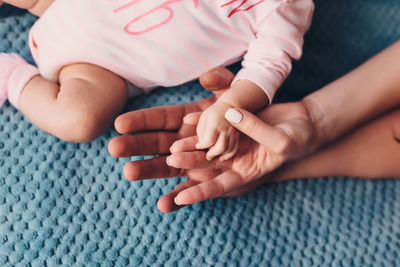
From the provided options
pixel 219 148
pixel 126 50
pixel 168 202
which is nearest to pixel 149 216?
pixel 168 202

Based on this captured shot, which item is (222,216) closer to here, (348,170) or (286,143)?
(286,143)

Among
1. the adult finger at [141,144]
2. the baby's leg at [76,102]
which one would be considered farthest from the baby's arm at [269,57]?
the baby's leg at [76,102]

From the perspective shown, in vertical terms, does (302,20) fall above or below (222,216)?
above

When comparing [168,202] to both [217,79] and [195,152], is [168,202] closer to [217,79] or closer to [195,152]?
[195,152]

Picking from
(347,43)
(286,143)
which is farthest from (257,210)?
(347,43)

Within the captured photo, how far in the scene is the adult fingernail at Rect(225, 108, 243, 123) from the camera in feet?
1.94

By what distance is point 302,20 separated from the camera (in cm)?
75

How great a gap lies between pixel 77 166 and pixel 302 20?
1.73 ft

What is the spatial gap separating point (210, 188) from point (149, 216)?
141 millimetres

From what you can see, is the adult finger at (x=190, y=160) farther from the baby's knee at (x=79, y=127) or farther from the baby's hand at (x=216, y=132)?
the baby's knee at (x=79, y=127)

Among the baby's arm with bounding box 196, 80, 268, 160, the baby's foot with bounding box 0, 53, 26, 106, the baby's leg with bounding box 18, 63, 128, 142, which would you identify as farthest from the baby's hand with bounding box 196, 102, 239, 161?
the baby's foot with bounding box 0, 53, 26, 106

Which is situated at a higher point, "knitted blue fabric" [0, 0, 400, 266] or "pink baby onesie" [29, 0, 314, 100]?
"pink baby onesie" [29, 0, 314, 100]

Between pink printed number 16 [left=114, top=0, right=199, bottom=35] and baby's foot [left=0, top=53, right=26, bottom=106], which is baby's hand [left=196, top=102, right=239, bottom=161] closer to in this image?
pink printed number 16 [left=114, top=0, right=199, bottom=35]

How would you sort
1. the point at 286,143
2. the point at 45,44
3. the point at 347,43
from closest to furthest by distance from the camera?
the point at 286,143 < the point at 45,44 < the point at 347,43
